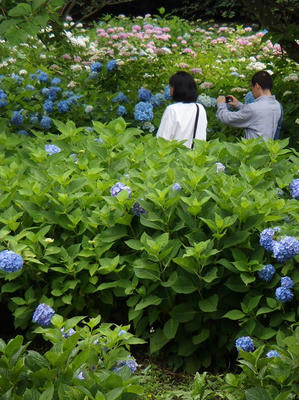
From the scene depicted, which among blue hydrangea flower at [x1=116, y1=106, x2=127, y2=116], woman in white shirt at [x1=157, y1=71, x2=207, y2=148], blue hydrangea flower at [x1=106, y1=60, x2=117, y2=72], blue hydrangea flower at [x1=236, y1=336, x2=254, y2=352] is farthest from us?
blue hydrangea flower at [x1=106, y1=60, x2=117, y2=72]

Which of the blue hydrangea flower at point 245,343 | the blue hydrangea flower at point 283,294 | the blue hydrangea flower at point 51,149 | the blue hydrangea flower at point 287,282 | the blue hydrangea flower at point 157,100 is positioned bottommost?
the blue hydrangea flower at point 157,100

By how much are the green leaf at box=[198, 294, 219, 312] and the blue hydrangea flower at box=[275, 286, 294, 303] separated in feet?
0.96

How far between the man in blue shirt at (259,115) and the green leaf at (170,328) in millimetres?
2583

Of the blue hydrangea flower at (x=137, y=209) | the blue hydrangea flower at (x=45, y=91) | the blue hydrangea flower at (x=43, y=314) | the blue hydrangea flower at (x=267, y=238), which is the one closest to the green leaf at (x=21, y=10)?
the blue hydrangea flower at (x=137, y=209)

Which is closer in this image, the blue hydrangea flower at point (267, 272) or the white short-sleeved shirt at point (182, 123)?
the blue hydrangea flower at point (267, 272)

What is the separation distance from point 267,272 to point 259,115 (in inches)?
105

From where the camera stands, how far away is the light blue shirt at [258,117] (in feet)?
18.4

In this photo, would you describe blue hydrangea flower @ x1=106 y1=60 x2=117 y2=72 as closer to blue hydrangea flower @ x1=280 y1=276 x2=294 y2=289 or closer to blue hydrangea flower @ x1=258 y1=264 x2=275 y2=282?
blue hydrangea flower @ x1=258 y1=264 x2=275 y2=282

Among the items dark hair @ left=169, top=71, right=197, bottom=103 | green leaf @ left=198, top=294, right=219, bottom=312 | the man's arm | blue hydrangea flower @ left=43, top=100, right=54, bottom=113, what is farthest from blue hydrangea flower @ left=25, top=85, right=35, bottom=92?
green leaf @ left=198, top=294, right=219, bottom=312

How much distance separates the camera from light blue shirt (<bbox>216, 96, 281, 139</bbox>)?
561 centimetres

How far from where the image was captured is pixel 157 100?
243 inches

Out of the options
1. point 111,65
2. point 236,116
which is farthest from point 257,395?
point 111,65

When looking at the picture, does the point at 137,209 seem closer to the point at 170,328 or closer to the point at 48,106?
the point at 170,328

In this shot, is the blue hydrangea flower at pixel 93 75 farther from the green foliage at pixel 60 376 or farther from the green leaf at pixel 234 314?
the green foliage at pixel 60 376
